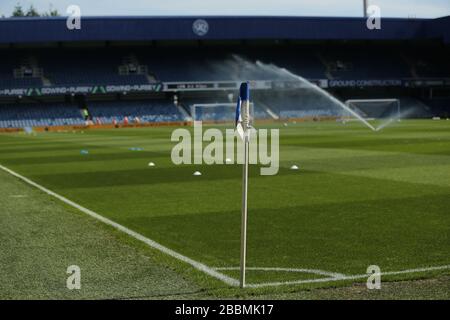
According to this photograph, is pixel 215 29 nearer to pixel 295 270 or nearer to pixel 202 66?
pixel 202 66

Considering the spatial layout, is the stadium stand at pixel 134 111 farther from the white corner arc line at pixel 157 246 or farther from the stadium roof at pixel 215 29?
the white corner arc line at pixel 157 246

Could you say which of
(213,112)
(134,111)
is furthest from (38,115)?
(213,112)

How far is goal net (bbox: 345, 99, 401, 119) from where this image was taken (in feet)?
253

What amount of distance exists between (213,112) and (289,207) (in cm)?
6165

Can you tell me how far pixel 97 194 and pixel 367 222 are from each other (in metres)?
7.13

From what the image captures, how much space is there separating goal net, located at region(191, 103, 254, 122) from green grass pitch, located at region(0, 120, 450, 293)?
45620 mm

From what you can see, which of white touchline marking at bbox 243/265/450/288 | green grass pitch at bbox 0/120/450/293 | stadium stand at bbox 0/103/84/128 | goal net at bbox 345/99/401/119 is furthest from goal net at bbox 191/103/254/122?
white touchline marking at bbox 243/265/450/288

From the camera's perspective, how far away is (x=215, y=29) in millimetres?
78812

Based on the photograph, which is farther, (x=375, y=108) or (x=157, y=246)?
(x=375, y=108)

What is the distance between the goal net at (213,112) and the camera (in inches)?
2888

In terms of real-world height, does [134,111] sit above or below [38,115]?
above

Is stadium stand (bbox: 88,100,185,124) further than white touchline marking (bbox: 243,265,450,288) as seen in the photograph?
Yes

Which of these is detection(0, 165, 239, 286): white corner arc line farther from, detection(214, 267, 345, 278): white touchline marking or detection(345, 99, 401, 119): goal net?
detection(345, 99, 401, 119): goal net

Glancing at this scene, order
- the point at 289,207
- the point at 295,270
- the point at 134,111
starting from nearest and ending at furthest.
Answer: the point at 295,270 → the point at 289,207 → the point at 134,111
